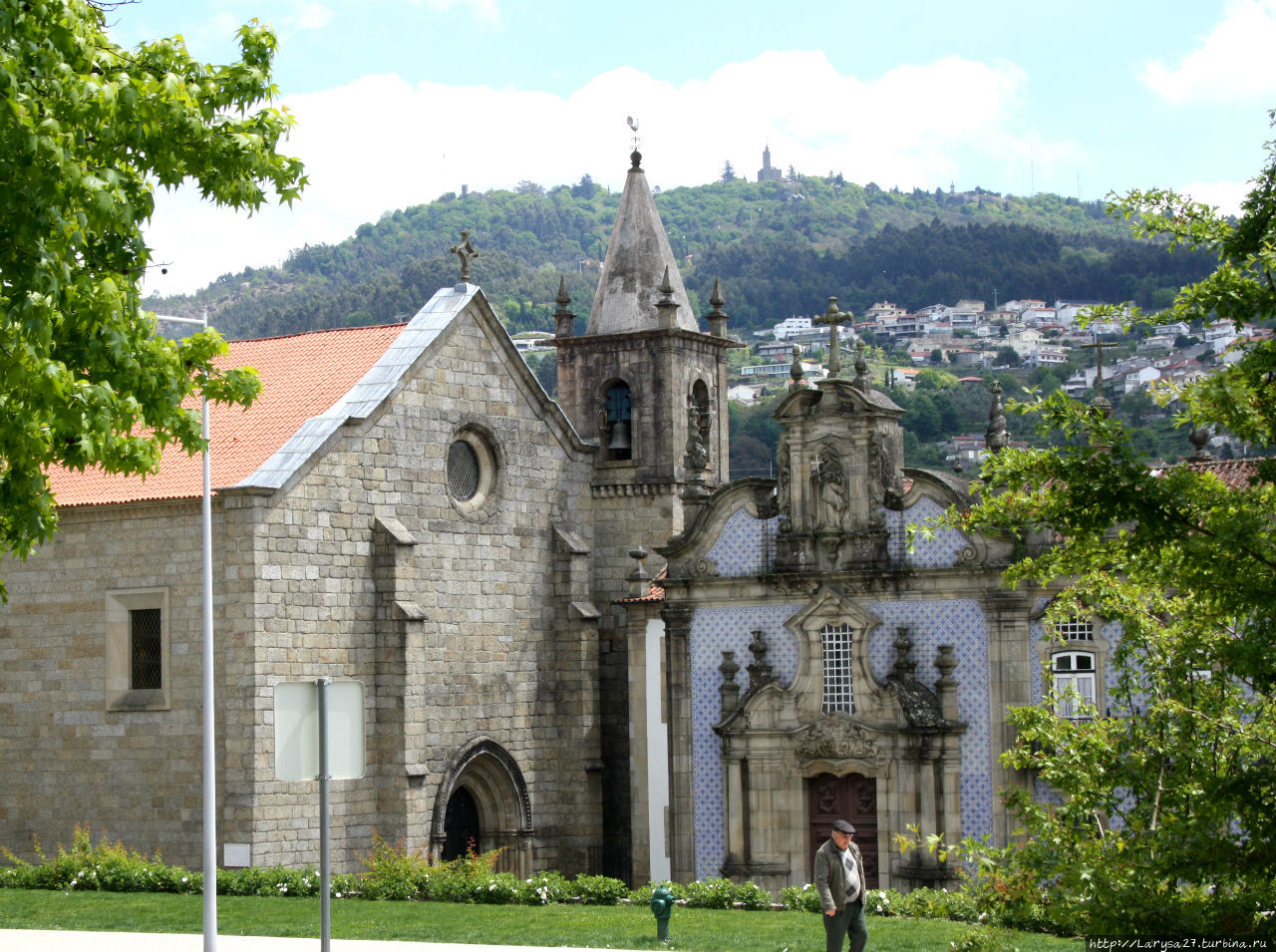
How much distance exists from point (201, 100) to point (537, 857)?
A: 25185 millimetres

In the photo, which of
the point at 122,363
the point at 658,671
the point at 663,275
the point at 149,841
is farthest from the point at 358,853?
the point at 122,363

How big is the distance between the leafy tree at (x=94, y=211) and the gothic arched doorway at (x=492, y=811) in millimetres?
21602

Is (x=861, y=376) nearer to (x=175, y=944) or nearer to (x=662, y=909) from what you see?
(x=662, y=909)

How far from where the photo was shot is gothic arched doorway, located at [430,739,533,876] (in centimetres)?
3816

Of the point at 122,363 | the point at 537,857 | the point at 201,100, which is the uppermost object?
the point at 201,100

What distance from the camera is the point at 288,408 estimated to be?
121 feet

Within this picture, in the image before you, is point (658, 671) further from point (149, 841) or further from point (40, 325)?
point (40, 325)

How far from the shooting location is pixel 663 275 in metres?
44.5

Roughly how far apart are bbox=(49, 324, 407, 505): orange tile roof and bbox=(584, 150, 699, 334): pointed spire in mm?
6552

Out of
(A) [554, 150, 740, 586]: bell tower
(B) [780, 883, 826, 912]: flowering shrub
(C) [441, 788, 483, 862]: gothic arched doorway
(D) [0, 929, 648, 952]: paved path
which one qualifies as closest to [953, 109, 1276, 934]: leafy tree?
(D) [0, 929, 648, 952]: paved path

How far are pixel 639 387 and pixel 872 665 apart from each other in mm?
11184

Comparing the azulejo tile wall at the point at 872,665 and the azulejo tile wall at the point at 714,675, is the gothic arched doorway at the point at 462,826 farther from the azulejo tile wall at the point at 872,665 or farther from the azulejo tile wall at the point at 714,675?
the azulejo tile wall at the point at 872,665

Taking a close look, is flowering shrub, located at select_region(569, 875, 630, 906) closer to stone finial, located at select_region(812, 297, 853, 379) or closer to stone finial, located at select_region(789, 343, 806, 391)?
stone finial, located at select_region(789, 343, 806, 391)

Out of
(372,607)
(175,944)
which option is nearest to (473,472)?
(372,607)
